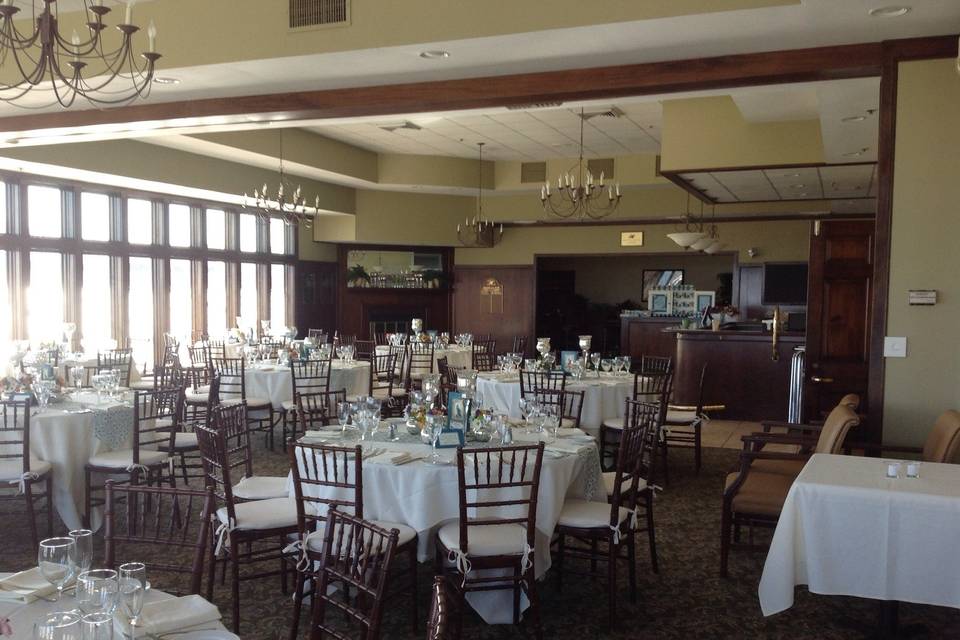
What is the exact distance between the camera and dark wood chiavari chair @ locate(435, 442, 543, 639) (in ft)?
12.4

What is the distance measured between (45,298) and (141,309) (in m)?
1.60

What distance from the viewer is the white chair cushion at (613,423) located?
23.7 feet

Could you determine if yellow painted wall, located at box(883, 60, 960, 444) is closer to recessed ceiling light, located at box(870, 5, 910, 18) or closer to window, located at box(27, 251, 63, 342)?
recessed ceiling light, located at box(870, 5, 910, 18)

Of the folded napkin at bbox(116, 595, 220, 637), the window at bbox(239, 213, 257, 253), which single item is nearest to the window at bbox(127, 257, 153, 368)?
the window at bbox(239, 213, 257, 253)

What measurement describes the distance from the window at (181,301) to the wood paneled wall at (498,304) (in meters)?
6.01

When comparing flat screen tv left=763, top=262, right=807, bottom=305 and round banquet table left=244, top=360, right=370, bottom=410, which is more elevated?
flat screen tv left=763, top=262, right=807, bottom=305

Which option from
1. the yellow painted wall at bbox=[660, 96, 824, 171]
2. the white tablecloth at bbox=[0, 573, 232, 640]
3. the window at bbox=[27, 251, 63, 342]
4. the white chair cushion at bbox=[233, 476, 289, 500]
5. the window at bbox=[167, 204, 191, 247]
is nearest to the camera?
the white tablecloth at bbox=[0, 573, 232, 640]

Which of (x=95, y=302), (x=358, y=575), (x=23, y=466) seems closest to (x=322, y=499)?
(x=358, y=575)

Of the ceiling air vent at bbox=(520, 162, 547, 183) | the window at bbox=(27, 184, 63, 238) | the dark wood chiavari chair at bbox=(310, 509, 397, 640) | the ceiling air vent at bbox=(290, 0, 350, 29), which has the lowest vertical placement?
the dark wood chiavari chair at bbox=(310, 509, 397, 640)

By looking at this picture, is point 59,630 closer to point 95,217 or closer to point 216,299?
point 95,217

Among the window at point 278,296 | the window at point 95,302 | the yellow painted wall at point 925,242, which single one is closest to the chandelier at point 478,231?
the window at point 278,296

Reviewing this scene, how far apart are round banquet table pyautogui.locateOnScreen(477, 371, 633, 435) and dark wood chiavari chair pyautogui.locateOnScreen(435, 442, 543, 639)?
3.00 m

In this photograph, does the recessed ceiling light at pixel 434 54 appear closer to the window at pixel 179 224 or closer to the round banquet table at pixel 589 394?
the round banquet table at pixel 589 394

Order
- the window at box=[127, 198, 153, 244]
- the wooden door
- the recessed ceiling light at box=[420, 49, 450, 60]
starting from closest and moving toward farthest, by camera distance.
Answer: the recessed ceiling light at box=[420, 49, 450, 60] < the wooden door < the window at box=[127, 198, 153, 244]
